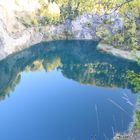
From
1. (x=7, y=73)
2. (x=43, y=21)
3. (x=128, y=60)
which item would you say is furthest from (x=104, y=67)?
(x=43, y=21)

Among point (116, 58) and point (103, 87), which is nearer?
point (103, 87)

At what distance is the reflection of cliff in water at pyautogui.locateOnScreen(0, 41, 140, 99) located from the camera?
71.6m

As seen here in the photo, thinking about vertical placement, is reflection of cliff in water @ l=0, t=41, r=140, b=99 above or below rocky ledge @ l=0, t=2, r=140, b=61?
below

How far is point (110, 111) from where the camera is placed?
163ft

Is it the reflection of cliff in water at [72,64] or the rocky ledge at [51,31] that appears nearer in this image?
the reflection of cliff in water at [72,64]

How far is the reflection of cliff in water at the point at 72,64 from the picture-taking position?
235 feet

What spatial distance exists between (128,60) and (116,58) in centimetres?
404

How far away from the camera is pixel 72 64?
86.9 meters

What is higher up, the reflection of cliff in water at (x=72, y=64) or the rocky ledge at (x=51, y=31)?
the rocky ledge at (x=51, y=31)

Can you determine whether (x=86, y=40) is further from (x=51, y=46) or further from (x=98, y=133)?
(x=98, y=133)

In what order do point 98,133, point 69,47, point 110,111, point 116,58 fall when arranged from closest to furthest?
1. point 98,133
2. point 110,111
3. point 116,58
4. point 69,47

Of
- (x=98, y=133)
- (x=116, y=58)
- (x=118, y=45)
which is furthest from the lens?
(x=118, y=45)

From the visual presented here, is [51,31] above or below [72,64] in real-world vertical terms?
above

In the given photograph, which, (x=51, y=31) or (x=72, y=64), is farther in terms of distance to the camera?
(x=51, y=31)
